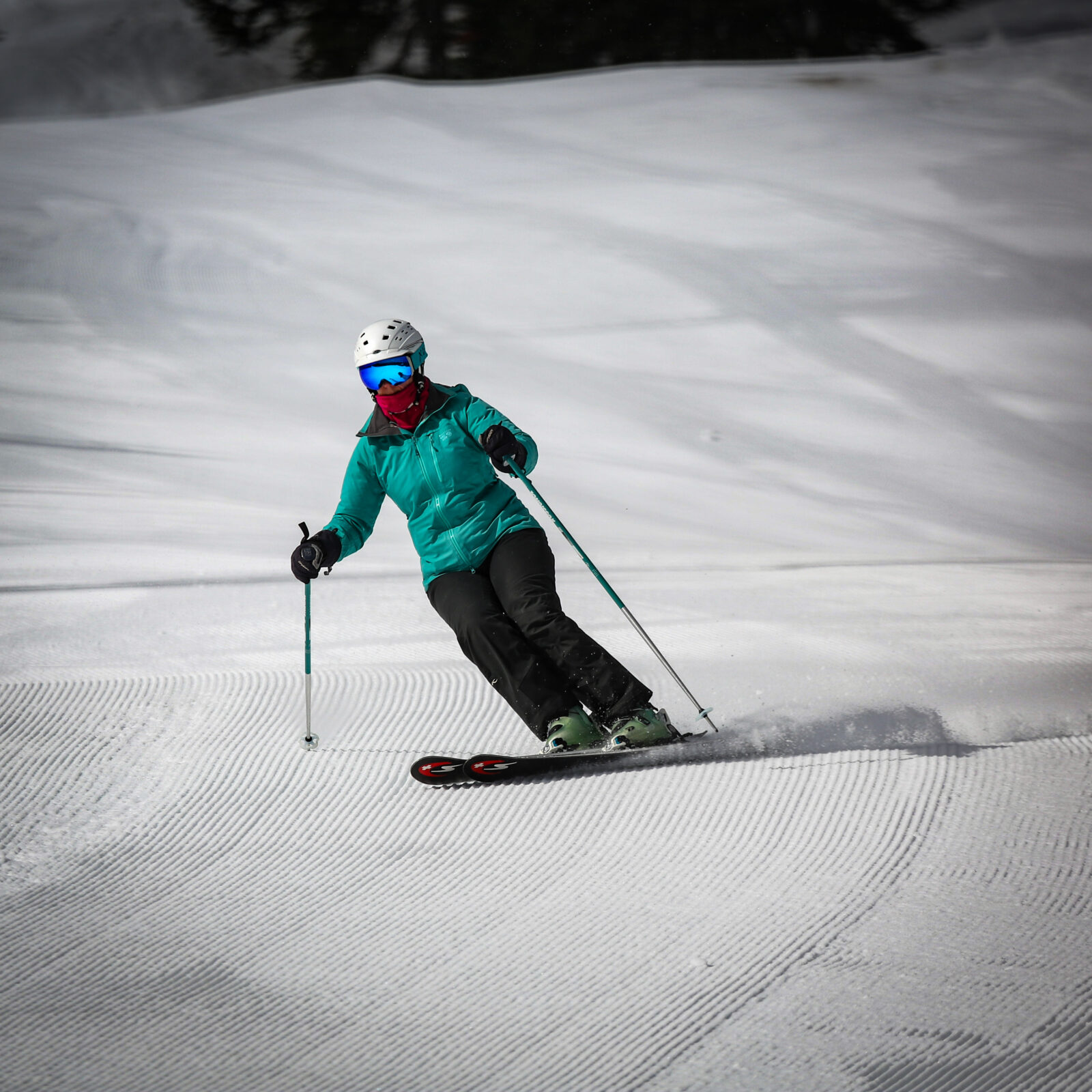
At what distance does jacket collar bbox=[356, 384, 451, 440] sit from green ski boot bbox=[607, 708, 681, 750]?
981 millimetres

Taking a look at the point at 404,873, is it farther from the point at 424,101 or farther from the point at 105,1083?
the point at 424,101

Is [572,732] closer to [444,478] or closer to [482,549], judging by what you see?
[482,549]

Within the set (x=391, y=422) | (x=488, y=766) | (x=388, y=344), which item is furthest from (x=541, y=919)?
(x=388, y=344)

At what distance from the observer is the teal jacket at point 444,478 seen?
2.71 m

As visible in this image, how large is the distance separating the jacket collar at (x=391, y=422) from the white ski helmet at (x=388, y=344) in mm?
107

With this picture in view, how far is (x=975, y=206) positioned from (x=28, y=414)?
667cm

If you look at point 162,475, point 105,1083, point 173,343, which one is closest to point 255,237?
point 173,343

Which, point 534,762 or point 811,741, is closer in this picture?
point 534,762

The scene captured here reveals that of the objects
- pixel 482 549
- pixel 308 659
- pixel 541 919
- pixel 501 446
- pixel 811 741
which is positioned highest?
pixel 501 446

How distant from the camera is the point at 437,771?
2584mm

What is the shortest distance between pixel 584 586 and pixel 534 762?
6.17 feet

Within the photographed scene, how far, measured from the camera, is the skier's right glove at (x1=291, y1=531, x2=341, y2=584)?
267 cm

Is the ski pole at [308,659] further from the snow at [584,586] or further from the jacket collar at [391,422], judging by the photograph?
the jacket collar at [391,422]

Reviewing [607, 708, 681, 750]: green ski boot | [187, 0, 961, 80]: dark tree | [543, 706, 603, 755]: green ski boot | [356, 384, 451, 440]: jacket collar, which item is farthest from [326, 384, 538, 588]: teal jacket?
[187, 0, 961, 80]: dark tree
